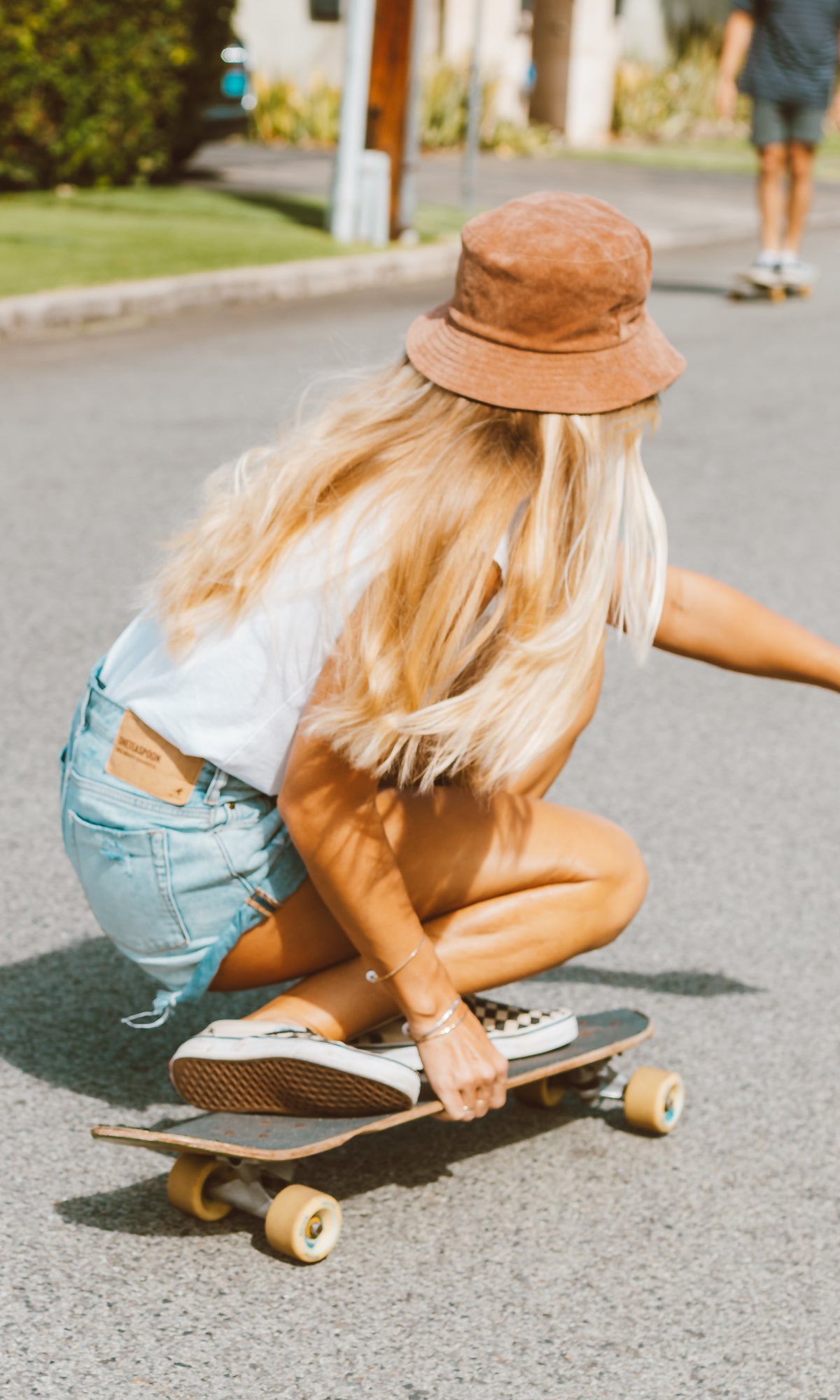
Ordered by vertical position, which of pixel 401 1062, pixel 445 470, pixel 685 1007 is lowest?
pixel 685 1007

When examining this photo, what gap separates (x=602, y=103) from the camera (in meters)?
23.0

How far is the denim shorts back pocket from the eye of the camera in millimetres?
2395

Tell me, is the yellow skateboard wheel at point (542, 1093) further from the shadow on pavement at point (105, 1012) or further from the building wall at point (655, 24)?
the building wall at point (655, 24)

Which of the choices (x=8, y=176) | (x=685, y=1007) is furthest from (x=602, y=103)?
(x=685, y=1007)

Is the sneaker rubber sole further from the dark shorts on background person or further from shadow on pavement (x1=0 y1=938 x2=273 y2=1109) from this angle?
the dark shorts on background person

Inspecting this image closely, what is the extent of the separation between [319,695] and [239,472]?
39cm

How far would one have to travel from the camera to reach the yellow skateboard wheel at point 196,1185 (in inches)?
91.4

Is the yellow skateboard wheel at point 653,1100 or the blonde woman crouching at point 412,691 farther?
the yellow skateboard wheel at point 653,1100

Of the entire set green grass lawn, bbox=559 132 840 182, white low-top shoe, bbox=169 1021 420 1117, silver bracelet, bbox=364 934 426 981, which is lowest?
white low-top shoe, bbox=169 1021 420 1117

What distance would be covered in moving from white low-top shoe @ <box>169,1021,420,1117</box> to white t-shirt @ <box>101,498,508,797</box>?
1.09 ft

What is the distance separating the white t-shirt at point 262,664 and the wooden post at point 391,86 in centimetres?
971

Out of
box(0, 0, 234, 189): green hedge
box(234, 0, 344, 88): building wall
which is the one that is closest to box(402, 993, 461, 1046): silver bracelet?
box(0, 0, 234, 189): green hedge

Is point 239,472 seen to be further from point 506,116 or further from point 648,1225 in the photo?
point 506,116

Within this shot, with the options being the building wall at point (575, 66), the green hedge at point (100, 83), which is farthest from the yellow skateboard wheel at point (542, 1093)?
the building wall at point (575, 66)
